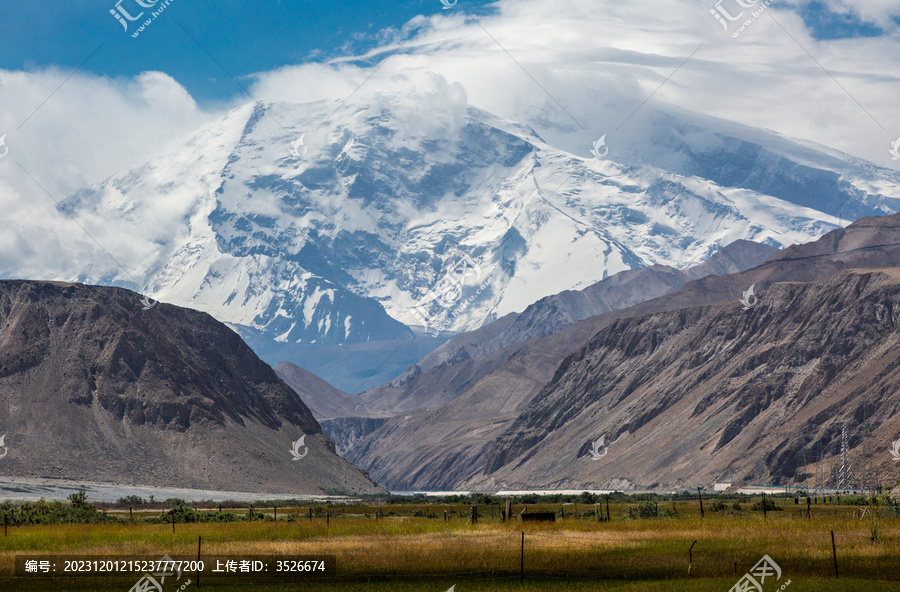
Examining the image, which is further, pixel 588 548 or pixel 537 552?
pixel 588 548

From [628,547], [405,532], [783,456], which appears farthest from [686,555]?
[783,456]

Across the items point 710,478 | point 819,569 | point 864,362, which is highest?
point 819,569

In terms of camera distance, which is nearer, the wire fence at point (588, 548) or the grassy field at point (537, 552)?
the grassy field at point (537, 552)

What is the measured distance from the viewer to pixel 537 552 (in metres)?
48.3

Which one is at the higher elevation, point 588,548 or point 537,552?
point 537,552

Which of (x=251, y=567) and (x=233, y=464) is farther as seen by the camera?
(x=233, y=464)

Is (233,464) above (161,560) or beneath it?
beneath

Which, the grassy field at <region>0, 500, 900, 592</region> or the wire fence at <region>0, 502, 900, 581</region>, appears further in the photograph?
the wire fence at <region>0, 502, 900, 581</region>

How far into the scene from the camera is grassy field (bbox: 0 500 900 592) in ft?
143

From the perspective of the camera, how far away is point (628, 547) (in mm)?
50656

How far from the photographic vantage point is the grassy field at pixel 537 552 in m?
43.5

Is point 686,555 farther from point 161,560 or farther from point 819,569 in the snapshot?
point 161,560

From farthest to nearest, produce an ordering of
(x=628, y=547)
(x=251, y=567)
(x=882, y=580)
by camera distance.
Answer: (x=628, y=547) → (x=251, y=567) → (x=882, y=580)

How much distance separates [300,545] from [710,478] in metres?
146
